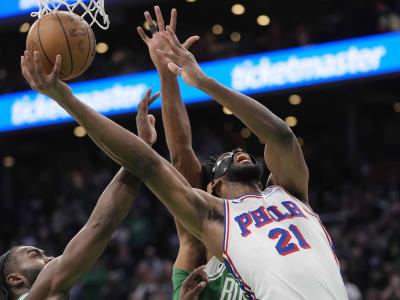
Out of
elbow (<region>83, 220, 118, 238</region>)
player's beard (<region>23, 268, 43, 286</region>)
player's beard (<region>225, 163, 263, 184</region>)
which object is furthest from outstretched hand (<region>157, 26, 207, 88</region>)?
player's beard (<region>23, 268, 43, 286</region>)

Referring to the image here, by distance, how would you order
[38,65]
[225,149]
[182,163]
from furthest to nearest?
1. [225,149]
2. [182,163]
3. [38,65]

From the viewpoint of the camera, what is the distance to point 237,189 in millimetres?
4312

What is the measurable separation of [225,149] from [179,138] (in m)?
10.2

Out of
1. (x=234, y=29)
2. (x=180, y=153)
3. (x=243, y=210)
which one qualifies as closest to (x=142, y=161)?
(x=243, y=210)

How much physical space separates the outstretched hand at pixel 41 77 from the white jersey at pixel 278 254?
879 millimetres

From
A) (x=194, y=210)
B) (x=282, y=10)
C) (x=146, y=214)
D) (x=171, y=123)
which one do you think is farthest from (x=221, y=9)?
(x=194, y=210)

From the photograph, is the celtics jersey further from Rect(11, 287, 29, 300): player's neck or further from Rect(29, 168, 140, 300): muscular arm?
Rect(11, 287, 29, 300): player's neck

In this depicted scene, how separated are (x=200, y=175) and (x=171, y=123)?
1.00 ft

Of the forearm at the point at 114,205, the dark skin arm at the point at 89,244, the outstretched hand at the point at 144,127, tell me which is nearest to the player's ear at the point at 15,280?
the dark skin arm at the point at 89,244

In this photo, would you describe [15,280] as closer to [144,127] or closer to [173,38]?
[144,127]

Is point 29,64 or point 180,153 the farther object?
point 180,153

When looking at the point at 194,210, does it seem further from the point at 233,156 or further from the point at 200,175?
the point at 200,175

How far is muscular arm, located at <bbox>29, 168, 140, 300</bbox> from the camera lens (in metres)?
4.11

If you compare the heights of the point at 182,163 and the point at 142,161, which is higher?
the point at 142,161
